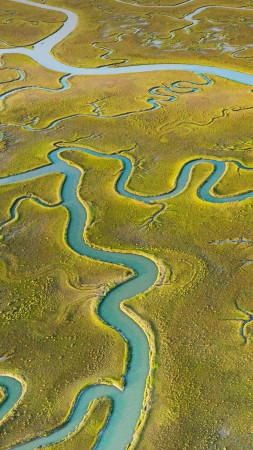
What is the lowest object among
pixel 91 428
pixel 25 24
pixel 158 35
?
pixel 91 428

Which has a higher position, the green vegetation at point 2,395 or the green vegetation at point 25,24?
the green vegetation at point 25,24

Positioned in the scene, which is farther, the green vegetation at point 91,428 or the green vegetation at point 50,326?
the green vegetation at point 50,326

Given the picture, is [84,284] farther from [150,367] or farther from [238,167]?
[238,167]

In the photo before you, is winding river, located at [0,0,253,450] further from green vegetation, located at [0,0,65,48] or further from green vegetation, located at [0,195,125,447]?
green vegetation, located at [0,0,65,48]

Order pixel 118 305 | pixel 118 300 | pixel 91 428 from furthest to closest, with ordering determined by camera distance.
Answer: pixel 118 300, pixel 118 305, pixel 91 428

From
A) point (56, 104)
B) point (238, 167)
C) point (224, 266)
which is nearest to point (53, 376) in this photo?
point (224, 266)

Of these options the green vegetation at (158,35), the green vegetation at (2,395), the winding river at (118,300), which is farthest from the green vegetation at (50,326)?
the green vegetation at (158,35)

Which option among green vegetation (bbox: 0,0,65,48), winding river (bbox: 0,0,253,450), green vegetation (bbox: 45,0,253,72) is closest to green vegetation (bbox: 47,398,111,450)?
winding river (bbox: 0,0,253,450)

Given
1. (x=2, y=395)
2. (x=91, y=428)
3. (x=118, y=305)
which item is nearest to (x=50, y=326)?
(x=118, y=305)

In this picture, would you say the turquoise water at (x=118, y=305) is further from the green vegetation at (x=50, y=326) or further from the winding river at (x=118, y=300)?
the green vegetation at (x=50, y=326)

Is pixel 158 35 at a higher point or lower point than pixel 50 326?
higher

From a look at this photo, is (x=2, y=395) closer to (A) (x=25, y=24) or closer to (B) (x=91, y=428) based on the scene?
(B) (x=91, y=428)
